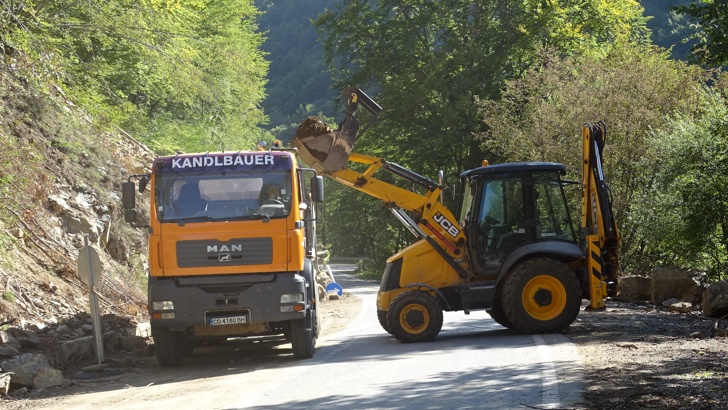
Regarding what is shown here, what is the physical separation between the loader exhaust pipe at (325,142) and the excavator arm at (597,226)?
3.76 metres

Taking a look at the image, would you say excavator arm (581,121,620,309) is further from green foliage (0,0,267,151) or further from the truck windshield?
green foliage (0,0,267,151)

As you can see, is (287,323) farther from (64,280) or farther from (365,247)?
(365,247)

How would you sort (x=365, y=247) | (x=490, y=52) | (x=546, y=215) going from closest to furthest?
(x=546, y=215), (x=490, y=52), (x=365, y=247)

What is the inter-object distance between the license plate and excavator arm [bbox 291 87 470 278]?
12.6 feet

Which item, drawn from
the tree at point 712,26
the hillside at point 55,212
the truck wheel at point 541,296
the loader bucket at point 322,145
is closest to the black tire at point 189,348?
the hillside at point 55,212

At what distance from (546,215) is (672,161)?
10451 mm

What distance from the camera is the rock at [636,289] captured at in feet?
77.2

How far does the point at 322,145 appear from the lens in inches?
655

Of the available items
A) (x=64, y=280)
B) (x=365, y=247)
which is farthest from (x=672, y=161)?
(x=365, y=247)

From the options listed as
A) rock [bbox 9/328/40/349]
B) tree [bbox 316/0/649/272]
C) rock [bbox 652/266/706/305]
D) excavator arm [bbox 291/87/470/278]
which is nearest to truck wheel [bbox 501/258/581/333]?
excavator arm [bbox 291/87/470/278]

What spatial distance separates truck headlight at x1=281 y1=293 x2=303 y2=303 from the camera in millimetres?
13617

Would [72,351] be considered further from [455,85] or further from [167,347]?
[455,85]

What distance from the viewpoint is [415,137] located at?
41844 millimetres

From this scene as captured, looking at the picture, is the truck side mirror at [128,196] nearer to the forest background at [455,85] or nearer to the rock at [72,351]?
the rock at [72,351]
